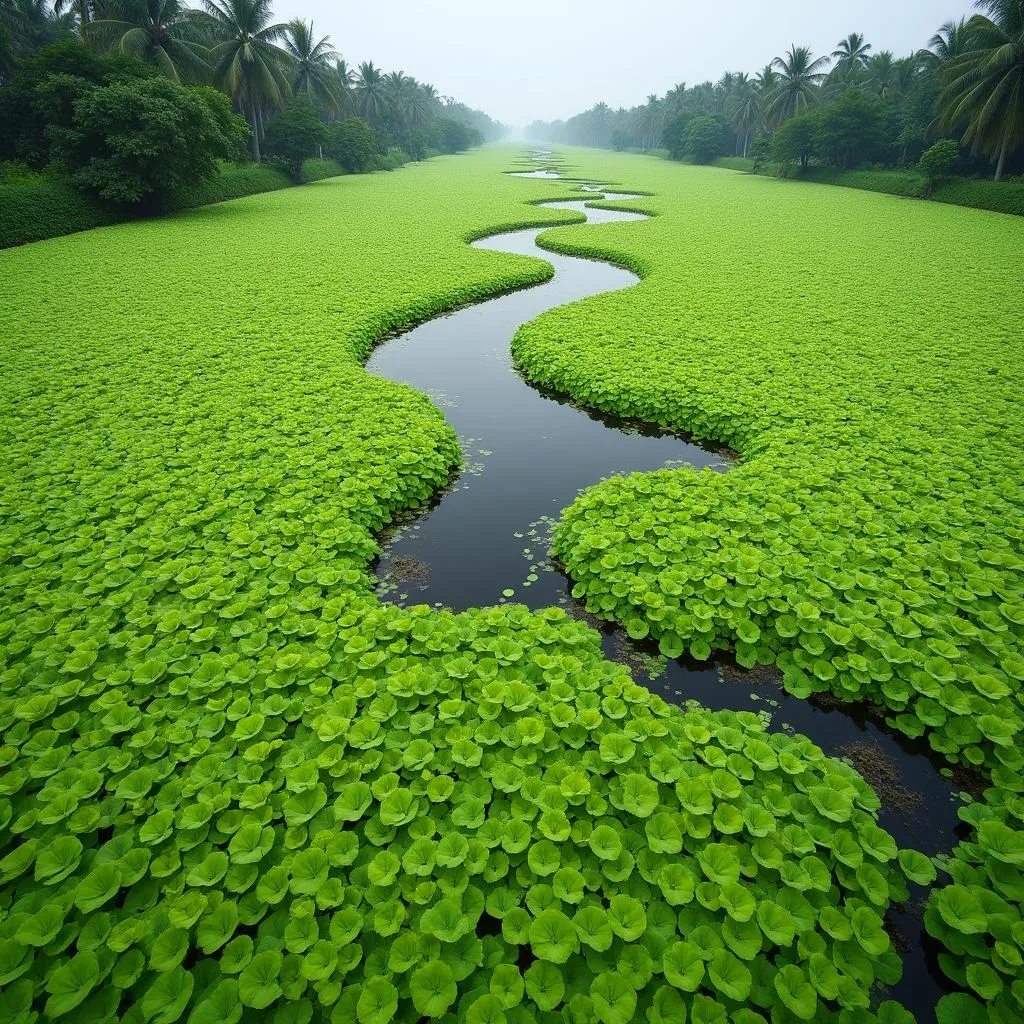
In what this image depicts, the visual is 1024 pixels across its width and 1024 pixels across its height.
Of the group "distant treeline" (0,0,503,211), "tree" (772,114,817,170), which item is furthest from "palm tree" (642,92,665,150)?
"distant treeline" (0,0,503,211)

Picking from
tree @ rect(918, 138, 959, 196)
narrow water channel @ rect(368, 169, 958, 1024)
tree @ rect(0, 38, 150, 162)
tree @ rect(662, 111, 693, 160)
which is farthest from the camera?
tree @ rect(662, 111, 693, 160)

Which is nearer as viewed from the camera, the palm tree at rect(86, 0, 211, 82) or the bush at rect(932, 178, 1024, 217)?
the palm tree at rect(86, 0, 211, 82)

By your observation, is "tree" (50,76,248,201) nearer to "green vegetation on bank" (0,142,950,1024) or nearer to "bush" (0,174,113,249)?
"bush" (0,174,113,249)

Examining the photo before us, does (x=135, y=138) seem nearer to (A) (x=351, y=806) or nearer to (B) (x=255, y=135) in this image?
(B) (x=255, y=135)

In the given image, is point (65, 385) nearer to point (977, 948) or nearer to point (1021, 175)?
point (977, 948)

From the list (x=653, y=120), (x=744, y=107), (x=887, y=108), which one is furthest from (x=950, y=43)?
(x=653, y=120)

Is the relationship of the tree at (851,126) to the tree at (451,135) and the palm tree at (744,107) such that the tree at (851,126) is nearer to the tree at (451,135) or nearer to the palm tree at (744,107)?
the palm tree at (744,107)
